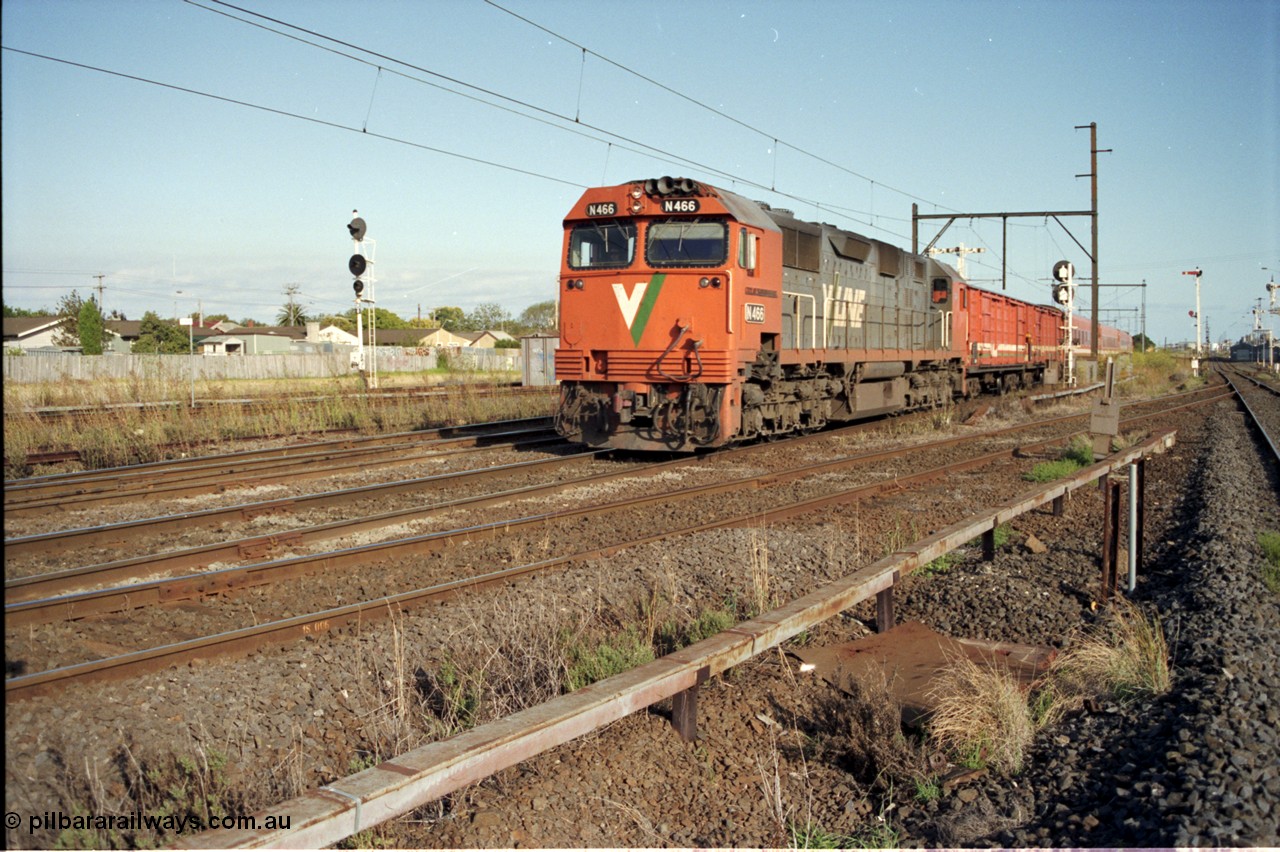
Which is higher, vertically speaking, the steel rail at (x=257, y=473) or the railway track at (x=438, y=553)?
the steel rail at (x=257, y=473)

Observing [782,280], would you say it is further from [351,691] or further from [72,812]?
[72,812]

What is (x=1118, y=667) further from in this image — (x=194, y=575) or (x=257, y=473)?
(x=257, y=473)

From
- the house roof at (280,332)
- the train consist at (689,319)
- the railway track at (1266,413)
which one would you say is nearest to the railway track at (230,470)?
the train consist at (689,319)

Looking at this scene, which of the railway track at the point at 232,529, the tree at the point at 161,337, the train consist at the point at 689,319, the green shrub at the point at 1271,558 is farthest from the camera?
the tree at the point at 161,337

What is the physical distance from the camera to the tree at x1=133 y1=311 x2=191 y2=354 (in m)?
57.1

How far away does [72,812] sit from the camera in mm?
3658

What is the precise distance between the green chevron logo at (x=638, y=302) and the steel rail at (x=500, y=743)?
25.8 feet

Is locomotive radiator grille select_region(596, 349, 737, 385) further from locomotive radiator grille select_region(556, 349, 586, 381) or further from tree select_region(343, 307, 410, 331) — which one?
tree select_region(343, 307, 410, 331)

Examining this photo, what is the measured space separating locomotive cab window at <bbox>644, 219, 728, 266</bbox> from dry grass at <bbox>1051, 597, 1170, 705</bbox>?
8.01m

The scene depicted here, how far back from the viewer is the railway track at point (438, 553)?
210 inches

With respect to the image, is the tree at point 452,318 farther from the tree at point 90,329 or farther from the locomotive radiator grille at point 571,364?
the locomotive radiator grille at point 571,364

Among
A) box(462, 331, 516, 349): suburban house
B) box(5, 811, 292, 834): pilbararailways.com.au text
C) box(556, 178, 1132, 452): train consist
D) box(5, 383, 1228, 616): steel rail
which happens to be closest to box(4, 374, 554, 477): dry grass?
box(556, 178, 1132, 452): train consist

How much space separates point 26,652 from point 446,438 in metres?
10.4

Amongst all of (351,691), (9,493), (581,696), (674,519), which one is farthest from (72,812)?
(9,493)
